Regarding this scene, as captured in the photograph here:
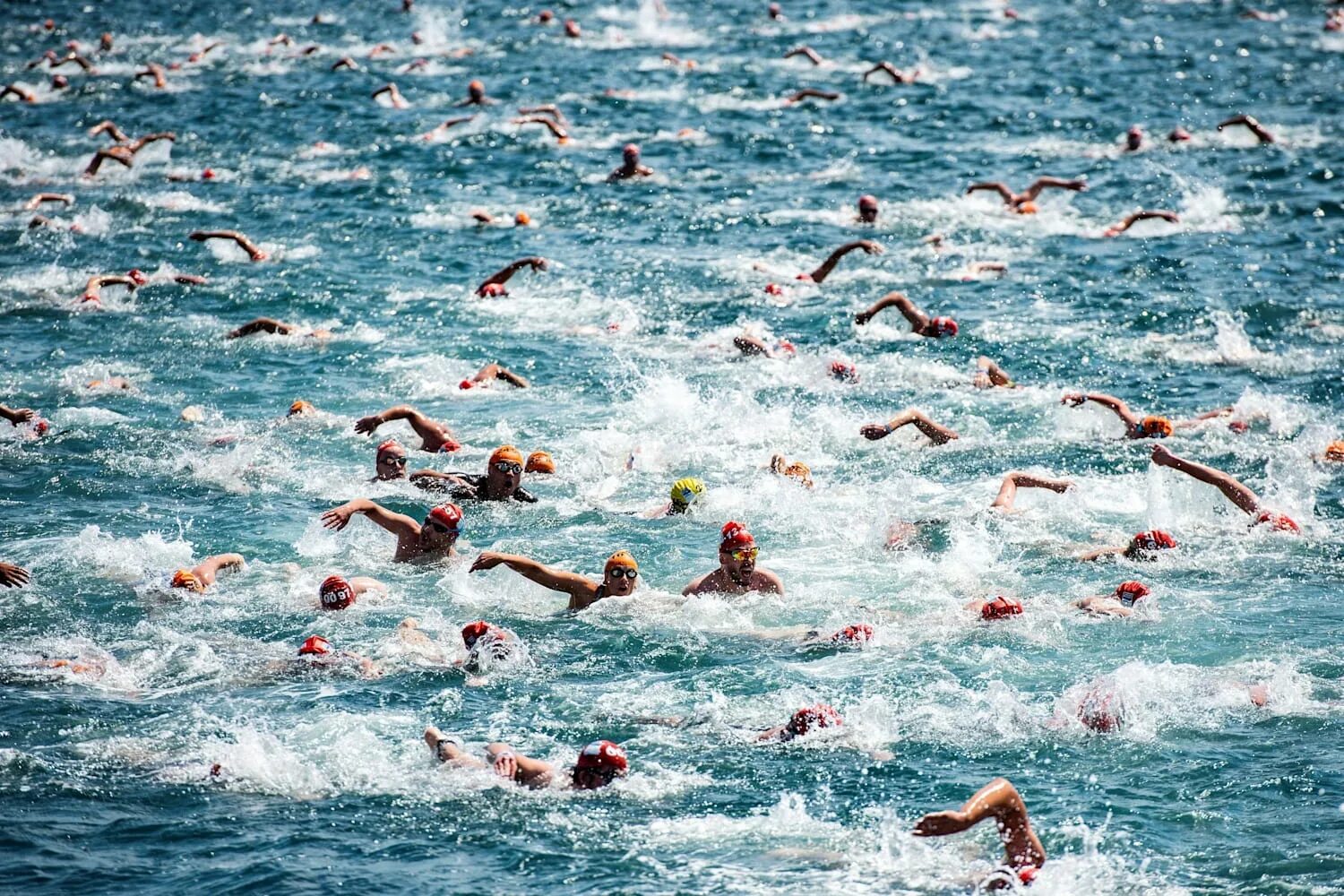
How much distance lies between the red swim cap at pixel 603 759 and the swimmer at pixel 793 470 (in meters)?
6.69

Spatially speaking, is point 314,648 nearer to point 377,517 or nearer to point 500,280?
point 377,517

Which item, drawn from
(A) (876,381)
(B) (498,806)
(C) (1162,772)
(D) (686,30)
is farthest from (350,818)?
(D) (686,30)

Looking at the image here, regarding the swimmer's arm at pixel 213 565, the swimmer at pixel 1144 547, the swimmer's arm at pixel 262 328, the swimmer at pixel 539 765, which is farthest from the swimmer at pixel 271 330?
the swimmer at pixel 1144 547

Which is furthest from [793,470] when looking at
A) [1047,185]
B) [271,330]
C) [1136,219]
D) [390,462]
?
[1047,185]

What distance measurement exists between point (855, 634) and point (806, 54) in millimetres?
30549

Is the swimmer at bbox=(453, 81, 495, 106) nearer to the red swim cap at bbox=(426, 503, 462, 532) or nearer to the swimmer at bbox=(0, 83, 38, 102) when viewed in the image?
the swimmer at bbox=(0, 83, 38, 102)

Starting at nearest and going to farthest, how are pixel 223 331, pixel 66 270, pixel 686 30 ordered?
1. pixel 223 331
2. pixel 66 270
3. pixel 686 30

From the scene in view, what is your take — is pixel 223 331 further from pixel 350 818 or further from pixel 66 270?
pixel 350 818

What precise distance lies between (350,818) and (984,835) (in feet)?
15.7

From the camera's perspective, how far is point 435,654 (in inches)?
542

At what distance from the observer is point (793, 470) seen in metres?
17.6

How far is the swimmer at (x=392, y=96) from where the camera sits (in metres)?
37.0

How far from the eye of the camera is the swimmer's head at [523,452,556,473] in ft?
60.0

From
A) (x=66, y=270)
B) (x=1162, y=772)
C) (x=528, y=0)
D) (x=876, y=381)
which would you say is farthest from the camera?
(x=528, y=0)
